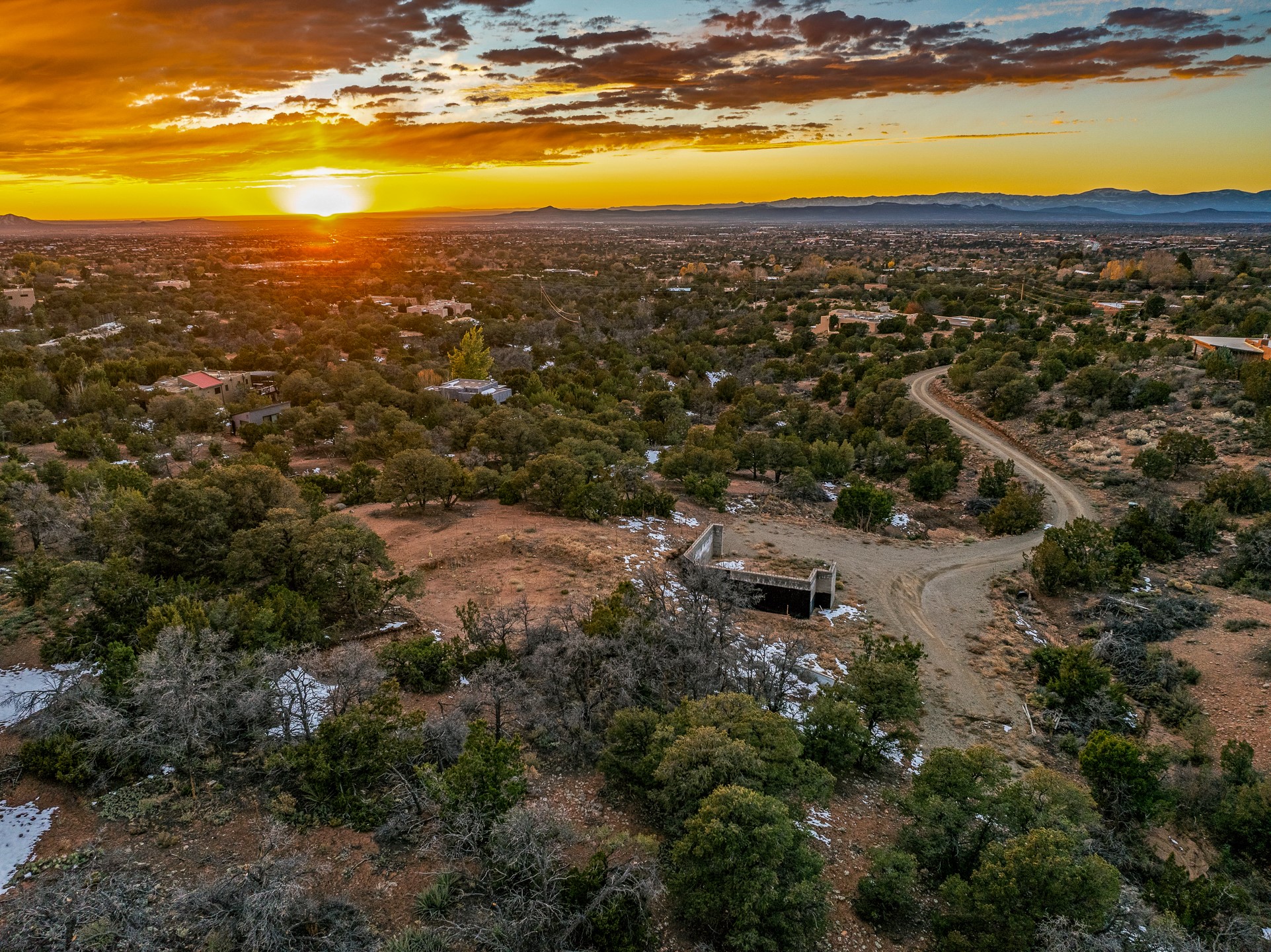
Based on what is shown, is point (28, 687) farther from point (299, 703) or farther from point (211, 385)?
point (211, 385)

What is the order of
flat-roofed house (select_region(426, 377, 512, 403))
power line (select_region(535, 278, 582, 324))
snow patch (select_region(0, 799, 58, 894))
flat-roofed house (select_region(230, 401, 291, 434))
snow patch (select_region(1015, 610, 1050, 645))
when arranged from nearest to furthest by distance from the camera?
snow patch (select_region(0, 799, 58, 894)) → snow patch (select_region(1015, 610, 1050, 645)) → flat-roofed house (select_region(230, 401, 291, 434)) → flat-roofed house (select_region(426, 377, 512, 403)) → power line (select_region(535, 278, 582, 324))

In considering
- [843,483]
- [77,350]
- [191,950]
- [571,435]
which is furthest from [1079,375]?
[77,350]

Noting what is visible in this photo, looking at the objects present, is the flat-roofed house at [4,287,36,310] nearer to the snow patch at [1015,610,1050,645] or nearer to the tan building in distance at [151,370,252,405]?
the tan building in distance at [151,370,252,405]

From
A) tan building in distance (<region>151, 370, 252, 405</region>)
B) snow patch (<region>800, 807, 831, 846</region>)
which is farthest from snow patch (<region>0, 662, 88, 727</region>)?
tan building in distance (<region>151, 370, 252, 405</region>)

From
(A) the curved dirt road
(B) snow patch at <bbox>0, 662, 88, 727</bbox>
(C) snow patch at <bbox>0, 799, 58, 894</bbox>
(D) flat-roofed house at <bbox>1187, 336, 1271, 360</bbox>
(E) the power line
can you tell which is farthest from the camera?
(E) the power line

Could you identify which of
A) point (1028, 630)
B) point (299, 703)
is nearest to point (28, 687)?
point (299, 703)

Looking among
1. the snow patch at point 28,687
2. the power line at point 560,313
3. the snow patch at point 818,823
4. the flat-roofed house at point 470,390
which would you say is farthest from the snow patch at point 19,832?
the power line at point 560,313

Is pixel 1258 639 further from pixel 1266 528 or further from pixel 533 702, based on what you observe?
pixel 533 702
